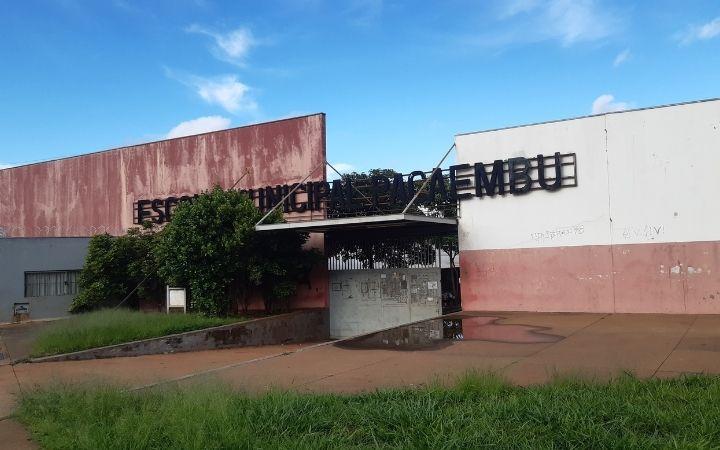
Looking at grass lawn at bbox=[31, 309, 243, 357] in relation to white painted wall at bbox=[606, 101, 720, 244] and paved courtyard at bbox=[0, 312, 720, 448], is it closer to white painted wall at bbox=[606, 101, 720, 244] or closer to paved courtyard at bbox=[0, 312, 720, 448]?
paved courtyard at bbox=[0, 312, 720, 448]

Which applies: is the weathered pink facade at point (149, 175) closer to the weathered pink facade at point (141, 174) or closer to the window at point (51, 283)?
the weathered pink facade at point (141, 174)

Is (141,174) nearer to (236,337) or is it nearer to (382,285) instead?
(236,337)

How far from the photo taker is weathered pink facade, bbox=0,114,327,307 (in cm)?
1984

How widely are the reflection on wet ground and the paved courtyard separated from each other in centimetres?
2

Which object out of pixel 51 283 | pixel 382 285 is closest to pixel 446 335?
pixel 382 285

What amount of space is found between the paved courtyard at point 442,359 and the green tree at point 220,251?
310cm

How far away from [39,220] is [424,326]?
2063 cm

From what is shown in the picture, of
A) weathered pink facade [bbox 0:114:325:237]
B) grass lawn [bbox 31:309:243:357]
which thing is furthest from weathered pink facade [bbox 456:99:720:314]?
grass lawn [bbox 31:309:243:357]

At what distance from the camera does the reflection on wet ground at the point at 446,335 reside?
38.0ft

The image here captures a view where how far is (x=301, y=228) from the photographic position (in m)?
16.9

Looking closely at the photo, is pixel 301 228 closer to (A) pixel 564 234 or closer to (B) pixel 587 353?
(A) pixel 564 234

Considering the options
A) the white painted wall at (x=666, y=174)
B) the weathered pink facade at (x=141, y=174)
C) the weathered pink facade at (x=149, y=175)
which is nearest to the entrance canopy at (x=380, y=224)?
the weathered pink facade at (x=149, y=175)

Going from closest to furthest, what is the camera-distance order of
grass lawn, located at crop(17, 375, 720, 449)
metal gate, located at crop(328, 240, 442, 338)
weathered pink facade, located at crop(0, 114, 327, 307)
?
1. grass lawn, located at crop(17, 375, 720, 449)
2. metal gate, located at crop(328, 240, 442, 338)
3. weathered pink facade, located at crop(0, 114, 327, 307)

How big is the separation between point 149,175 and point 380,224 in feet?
37.1
